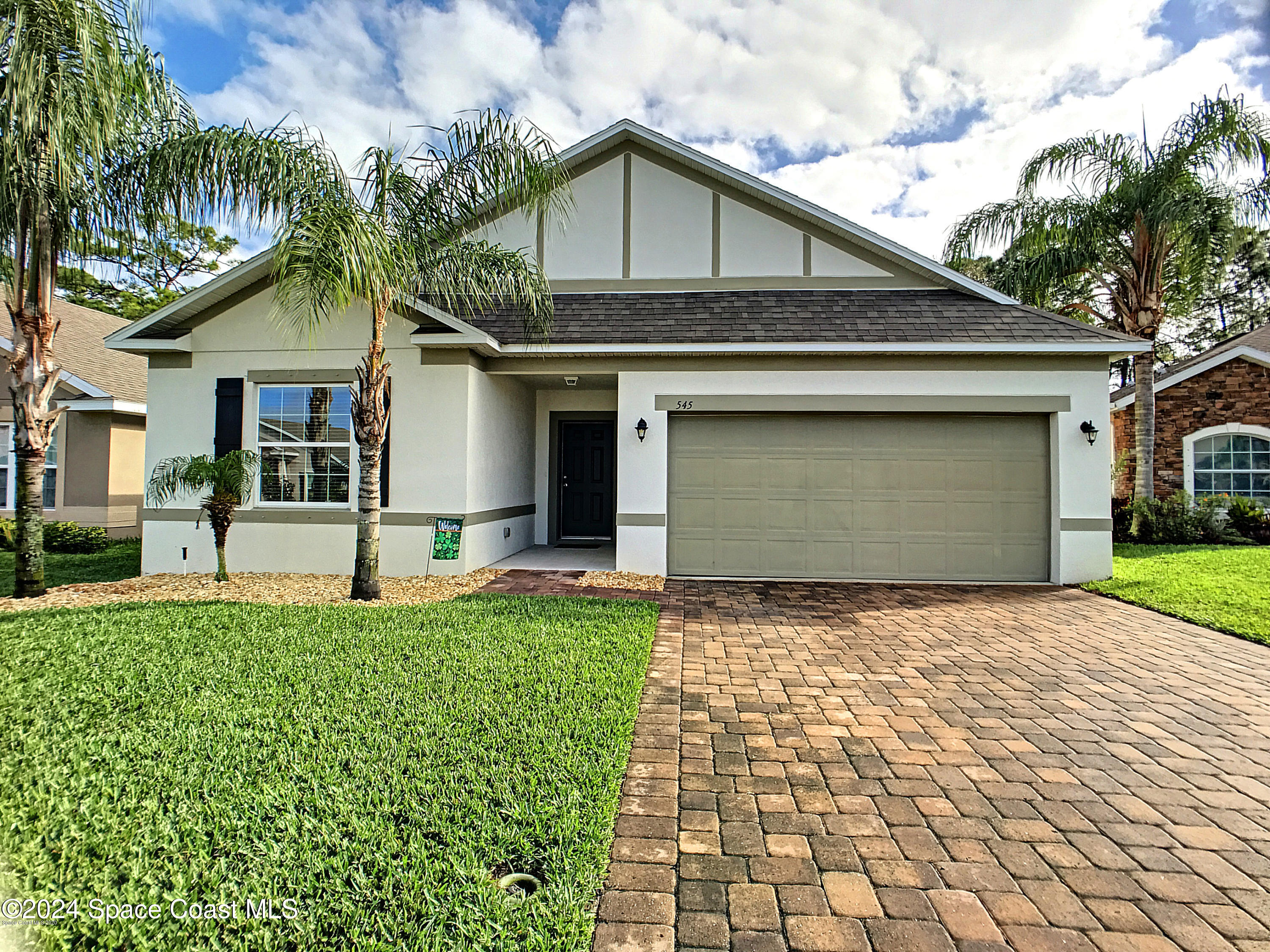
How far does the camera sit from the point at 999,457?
Answer: 8.33 meters

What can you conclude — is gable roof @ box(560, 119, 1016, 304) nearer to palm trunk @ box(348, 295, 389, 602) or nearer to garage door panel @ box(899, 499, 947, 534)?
garage door panel @ box(899, 499, 947, 534)

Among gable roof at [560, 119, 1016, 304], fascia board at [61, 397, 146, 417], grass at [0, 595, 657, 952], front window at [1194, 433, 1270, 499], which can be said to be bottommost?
grass at [0, 595, 657, 952]

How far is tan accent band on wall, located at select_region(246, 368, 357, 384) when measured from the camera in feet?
27.5

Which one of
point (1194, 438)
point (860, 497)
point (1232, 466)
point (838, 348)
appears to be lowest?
point (860, 497)

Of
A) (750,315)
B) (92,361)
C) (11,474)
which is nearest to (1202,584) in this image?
(750,315)

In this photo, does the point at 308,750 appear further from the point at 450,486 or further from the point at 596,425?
the point at 596,425

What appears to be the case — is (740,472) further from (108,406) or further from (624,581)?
(108,406)

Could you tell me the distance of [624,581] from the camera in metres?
8.16

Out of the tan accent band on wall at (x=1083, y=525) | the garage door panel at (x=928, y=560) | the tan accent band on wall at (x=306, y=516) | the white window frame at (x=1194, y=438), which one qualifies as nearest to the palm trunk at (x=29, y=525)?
the tan accent band on wall at (x=306, y=516)

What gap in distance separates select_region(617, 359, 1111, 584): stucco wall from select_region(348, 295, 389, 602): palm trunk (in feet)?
10.6

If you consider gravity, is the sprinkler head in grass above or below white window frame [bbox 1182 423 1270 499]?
below

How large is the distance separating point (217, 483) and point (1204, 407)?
64.9ft

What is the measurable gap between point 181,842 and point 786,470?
24.7 feet

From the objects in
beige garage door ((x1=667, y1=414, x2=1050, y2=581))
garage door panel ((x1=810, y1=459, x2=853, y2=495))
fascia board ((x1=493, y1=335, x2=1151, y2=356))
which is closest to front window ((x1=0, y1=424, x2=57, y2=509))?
fascia board ((x1=493, y1=335, x2=1151, y2=356))
